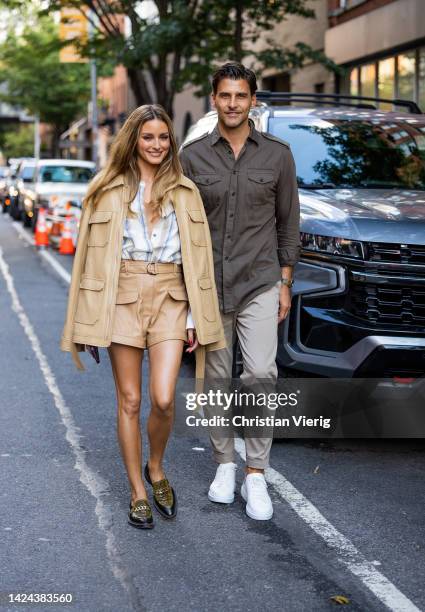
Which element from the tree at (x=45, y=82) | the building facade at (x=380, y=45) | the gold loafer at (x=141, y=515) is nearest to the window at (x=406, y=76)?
the building facade at (x=380, y=45)

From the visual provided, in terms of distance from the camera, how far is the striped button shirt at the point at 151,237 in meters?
5.14

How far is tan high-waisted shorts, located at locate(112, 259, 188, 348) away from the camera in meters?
5.15

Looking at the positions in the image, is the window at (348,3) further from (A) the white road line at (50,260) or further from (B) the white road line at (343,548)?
(B) the white road line at (343,548)

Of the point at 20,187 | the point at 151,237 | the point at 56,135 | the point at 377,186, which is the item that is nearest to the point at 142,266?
the point at 151,237

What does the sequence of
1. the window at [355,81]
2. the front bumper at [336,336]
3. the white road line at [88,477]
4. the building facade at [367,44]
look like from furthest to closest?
1. the window at [355,81]
2. the building facade at [367,44]
3. the front bumper at [336,336]
4. the white road line at [88,477]

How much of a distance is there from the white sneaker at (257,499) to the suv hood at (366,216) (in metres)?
1.55

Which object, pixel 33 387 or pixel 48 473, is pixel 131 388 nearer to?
pixel 48 473

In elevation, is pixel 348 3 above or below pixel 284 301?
above

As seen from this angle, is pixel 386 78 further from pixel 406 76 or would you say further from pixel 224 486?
pixel 224 486

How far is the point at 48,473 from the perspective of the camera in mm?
6219

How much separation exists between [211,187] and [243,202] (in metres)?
0.17

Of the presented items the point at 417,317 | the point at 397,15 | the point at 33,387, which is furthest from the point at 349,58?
the point at 417,317

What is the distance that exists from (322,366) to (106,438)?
1.47m

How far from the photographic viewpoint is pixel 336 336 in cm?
639
